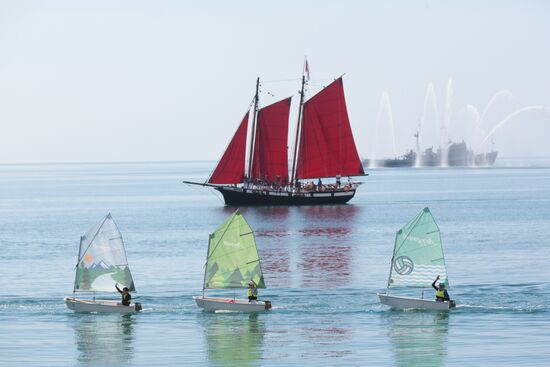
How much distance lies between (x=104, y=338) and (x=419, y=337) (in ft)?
53.0

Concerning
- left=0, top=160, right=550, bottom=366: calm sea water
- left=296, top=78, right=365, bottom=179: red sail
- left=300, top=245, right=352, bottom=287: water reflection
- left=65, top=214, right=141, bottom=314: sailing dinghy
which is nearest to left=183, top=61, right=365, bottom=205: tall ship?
left=296, top=78, right=365, bottom=179: red sail

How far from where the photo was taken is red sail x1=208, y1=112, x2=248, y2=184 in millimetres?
160625

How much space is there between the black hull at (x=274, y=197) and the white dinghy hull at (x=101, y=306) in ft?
329

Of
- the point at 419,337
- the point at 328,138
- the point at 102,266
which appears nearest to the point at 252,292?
the point at 102,266

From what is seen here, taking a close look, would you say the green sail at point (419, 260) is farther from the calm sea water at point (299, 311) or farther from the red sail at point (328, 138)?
the red sail at point (328, 138)

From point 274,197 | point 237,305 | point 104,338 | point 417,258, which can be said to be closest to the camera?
point 104,338

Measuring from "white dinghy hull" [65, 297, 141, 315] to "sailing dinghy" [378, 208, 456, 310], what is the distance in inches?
557

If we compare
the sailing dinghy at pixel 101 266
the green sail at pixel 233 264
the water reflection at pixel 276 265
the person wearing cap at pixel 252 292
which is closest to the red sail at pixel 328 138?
Result: the water reflection at pixel 276 265

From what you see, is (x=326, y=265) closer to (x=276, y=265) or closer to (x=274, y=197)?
(x=276, y=265)

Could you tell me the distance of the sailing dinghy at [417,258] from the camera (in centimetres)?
6806

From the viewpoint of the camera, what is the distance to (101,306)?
6844 centimetres

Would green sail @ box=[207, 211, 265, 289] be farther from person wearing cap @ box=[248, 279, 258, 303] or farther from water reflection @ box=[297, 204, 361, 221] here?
water reflection @ box=[297, 204, 361, 221]

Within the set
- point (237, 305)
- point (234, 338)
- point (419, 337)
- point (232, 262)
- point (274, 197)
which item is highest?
point (274, 197)

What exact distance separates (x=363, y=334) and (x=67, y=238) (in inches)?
2889
